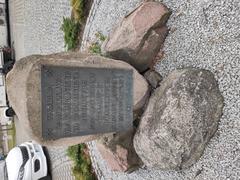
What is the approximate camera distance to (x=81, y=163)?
930cm

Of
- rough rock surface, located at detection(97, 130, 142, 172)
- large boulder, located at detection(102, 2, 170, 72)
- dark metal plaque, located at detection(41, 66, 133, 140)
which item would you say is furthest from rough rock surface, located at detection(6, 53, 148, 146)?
rough rock surface, located at detection(97, 130, 142, 172)

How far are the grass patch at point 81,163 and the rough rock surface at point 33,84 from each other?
3194mm

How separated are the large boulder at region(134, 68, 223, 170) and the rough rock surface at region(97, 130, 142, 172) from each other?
70cm

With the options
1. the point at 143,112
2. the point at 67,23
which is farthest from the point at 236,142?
the point at 67,23

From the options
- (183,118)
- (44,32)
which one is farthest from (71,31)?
(183,118)

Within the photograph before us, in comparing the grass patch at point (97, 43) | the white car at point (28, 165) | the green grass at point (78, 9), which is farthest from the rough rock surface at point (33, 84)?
the white car at point (28, 165)

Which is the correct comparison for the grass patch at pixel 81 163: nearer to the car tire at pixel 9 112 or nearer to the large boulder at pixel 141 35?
the large boulder at pixel 141 35

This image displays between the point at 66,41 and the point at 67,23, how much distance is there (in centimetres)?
43

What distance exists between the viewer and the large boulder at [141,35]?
6.50 metres

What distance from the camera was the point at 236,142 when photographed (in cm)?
557

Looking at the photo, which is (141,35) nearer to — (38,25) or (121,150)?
(121,150)

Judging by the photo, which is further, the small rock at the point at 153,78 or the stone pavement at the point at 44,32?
the stone pavement at the point at 44,32

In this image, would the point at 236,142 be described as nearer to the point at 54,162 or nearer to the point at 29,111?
the point at 29,111

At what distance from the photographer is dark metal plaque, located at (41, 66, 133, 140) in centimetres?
538
